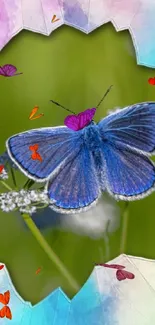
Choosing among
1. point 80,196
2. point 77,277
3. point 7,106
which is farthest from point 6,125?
point 77,277

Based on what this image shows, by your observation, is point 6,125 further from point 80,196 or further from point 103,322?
point 103,322

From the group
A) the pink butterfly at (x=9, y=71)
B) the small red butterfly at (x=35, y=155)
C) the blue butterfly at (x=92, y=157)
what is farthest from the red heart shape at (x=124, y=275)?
the pink butterfly at (x=9, y=71)

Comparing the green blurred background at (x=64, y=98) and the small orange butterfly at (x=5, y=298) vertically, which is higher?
the green blurred background at (x=64, y=98)

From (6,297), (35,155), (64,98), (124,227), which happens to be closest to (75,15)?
(64,98)

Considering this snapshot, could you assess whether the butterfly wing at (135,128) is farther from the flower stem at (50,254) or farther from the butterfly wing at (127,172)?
the flower stem at (50,254)

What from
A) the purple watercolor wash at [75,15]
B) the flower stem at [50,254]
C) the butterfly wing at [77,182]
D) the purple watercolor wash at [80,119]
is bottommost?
the flower stem at [50,254]

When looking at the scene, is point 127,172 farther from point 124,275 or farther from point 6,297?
point 6,297
